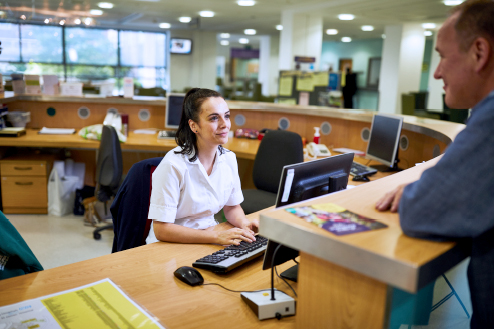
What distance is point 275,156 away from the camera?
10.7ft

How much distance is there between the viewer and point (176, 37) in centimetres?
1183

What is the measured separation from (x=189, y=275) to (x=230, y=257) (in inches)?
7.1

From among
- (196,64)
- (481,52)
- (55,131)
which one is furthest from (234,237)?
(196,64)

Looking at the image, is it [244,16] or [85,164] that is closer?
[85,164]

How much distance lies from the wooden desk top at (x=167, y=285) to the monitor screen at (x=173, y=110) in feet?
10.4

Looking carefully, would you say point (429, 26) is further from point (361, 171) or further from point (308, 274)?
point (308, 274)

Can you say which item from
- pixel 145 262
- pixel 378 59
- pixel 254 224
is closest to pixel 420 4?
pixel 254 224

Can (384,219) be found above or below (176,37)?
below

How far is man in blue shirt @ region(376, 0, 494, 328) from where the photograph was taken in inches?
28.6

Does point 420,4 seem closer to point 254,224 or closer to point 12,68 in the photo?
point 254,224

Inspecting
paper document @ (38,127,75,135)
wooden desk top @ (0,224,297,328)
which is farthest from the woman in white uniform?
paper document @ (38,127,75,135)

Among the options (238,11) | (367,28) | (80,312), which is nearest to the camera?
(80,312)

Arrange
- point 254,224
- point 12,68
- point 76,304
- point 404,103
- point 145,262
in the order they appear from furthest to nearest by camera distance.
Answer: point 12,68
point 404,103
point 254,224
point 145,262
point 76,304

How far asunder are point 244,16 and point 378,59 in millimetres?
6940
